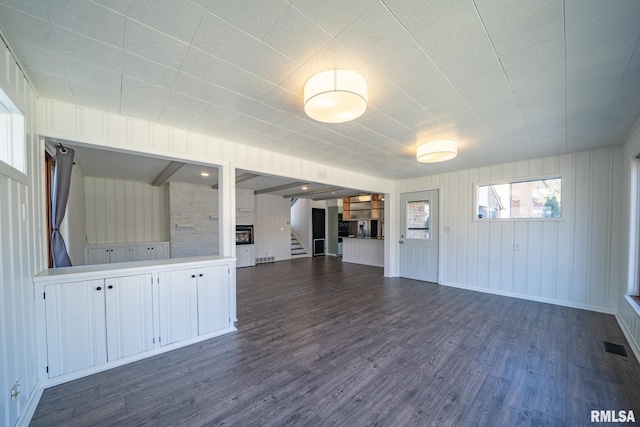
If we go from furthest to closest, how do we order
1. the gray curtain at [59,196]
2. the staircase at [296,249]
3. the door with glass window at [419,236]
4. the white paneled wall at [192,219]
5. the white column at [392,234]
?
the staircase at [296,249], the white paneled wall at [192,219], the white column at [392,234], the door with glass window at [419,236], the gray curtain at [59,196]

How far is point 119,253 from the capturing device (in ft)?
20.0

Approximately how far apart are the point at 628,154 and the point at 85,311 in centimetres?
661

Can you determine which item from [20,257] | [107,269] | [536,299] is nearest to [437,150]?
[536,299]

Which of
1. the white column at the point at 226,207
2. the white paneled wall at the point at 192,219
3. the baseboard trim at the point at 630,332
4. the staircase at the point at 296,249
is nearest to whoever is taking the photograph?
the baseboard trim at the point at 630,332

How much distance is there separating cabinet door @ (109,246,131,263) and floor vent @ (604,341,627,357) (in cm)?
892

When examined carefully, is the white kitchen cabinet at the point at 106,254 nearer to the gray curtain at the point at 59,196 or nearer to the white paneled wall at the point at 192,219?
the white paneled wall at the point at 192,219

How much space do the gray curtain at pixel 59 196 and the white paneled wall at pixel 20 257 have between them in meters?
0.51

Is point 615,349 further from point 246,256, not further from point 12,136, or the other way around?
point 246,256

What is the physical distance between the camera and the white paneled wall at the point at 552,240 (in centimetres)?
373

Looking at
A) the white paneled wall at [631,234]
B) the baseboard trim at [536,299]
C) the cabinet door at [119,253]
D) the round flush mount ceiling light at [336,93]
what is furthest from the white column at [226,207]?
the white paneled wall at [631,234]

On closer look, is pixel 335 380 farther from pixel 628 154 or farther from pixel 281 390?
pixel 628 154

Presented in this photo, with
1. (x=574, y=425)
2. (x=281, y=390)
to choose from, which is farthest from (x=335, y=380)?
(x=574, y=425)

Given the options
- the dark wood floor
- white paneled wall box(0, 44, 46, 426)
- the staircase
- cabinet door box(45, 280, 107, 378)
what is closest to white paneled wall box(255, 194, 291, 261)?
the staircase

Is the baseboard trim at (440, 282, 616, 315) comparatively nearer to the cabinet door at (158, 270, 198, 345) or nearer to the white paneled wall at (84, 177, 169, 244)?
the cabinet door at (158, 270, 198, 345)
